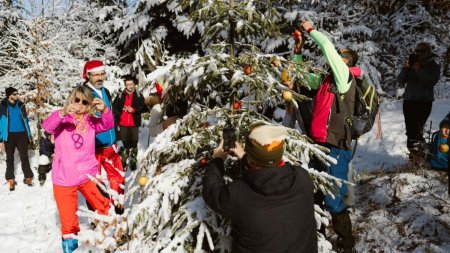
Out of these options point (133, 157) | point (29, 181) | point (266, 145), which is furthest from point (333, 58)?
point (29, 181)

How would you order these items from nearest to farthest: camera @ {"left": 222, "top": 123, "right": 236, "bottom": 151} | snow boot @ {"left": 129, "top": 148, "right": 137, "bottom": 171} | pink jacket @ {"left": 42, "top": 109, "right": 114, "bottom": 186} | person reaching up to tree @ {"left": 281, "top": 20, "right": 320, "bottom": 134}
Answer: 1. camera @ {"left": 222, "top": 123, "right": 236, "bottom": 151}
2. person reaching up to tree @ {"left": 281, "top": 20, "right": 320, "bottom": 134}
3. pink jacket @ {"left": 42, "top": 109, "right": 114, "bottom": 186}
4. snow boot @ {"left": 129, "top": 148, "right": 137, "bottom": 171}

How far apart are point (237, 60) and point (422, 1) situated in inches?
517

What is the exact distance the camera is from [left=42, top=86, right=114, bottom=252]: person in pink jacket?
4086 millimetres

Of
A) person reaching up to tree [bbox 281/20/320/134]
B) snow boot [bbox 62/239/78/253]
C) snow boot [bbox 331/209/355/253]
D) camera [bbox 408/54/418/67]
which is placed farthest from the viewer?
camera [bbox 408/54/418/67]

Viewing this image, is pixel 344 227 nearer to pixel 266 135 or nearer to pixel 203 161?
pixel 203 161

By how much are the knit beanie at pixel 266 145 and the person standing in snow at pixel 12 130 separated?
773 centimetres

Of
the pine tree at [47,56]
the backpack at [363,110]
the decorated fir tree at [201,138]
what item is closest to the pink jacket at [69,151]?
the decorated fir tree at [201,138]

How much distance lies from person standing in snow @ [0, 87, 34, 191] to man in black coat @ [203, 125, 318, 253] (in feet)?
24.9

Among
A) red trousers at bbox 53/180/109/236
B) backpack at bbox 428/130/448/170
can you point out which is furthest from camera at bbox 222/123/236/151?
backpack at bbox 428/130/448/170

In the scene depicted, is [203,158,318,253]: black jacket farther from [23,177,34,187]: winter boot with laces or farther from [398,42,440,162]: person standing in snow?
[23,177,34,187]: winter boot with laces

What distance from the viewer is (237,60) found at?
3340 millimetres

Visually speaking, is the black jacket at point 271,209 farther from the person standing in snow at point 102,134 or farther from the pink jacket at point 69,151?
the person standing in snow at point 102,134

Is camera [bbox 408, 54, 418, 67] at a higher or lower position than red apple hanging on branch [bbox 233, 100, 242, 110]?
higher

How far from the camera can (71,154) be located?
413 cm
